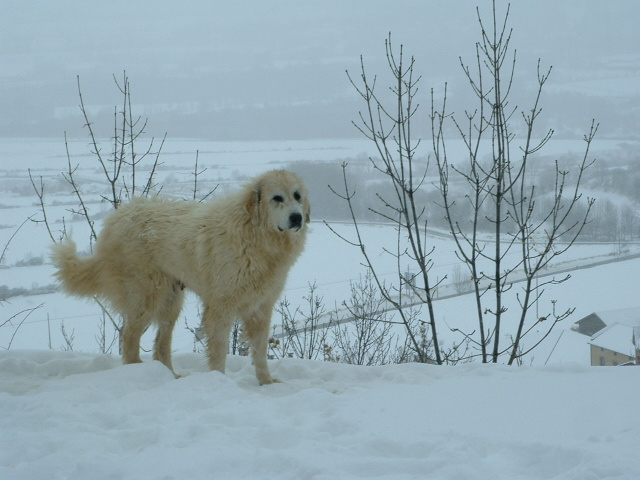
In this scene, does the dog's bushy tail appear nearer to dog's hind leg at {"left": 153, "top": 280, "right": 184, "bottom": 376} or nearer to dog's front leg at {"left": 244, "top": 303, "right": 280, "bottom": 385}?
dog's hind leg at {"left": 153, "top": 280, "right": 184, "bottom": 376}

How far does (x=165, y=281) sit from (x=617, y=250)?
1168cm

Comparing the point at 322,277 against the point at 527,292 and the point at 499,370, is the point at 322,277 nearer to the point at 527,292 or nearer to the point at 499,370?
the point at 527,292

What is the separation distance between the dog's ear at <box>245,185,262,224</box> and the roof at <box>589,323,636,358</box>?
5.94 m

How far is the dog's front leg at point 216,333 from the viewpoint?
5.08m

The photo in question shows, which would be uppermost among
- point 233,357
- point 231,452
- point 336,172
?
point 336,172

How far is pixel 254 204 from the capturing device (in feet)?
16.9

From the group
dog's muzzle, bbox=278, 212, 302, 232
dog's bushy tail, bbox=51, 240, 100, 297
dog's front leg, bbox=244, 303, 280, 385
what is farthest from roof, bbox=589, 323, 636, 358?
Answer: dog's bushy tail, bbox=51, 240, 100, 297

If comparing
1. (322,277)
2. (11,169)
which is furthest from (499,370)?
(11,169)

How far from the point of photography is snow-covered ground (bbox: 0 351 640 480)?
2.69m

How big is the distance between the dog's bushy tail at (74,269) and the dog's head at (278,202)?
1735 millimetres

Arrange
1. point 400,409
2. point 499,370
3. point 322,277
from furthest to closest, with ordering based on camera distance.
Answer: point 322,277 → point 499,370 → point 400,409

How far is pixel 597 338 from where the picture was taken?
9.57m

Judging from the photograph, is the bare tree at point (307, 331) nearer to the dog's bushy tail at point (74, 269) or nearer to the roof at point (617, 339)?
the dog's bushy tail at point (74, 269)

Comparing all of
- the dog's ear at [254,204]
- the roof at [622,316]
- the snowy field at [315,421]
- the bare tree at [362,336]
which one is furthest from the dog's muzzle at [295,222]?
the roof at [622,316]
